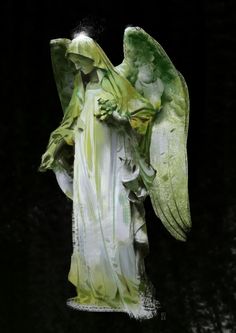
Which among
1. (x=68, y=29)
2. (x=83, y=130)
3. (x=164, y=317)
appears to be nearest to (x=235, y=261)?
(x=164, y=317)

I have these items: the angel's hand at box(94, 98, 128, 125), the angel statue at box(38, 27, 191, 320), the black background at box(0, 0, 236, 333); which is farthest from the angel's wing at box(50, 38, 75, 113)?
the black background at box(0, 0, 236, 333)

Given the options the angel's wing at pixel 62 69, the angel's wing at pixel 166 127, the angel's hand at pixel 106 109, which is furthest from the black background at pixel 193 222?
the angel's hand at pixel 106 109

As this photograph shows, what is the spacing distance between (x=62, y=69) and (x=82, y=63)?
0.65 feet

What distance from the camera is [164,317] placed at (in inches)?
158

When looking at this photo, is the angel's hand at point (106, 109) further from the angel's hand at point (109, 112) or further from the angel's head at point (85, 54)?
the angel's head at point (85, 54)

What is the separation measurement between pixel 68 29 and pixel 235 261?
3.87ft

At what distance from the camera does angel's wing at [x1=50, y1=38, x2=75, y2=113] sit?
300 cm

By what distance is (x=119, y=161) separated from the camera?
2.85m

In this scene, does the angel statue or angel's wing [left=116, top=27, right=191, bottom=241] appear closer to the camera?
the angel statue

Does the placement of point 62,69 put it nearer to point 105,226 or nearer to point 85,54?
point 85,54

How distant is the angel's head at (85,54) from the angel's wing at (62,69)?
0.32 feet

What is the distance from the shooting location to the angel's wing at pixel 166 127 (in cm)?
293

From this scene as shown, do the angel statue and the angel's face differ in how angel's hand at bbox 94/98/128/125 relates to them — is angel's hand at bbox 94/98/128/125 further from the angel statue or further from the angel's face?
the angel's face

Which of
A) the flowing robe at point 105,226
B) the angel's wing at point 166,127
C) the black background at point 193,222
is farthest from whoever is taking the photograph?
the black background at point 193,222
